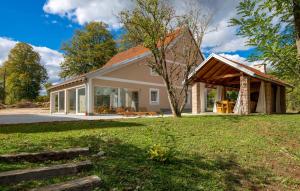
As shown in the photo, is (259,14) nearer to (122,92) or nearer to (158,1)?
(158,1)

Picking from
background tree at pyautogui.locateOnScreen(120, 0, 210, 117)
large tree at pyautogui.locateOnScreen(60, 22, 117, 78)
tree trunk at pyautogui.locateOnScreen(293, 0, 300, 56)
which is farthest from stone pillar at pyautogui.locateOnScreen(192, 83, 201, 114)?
large tree at pyautogui.locateOnScreen(60, 22, 117, 78)

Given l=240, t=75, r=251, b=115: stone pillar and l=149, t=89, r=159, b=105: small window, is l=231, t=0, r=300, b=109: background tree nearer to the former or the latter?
l=240, t=75, r=251, b=115: stone pillar

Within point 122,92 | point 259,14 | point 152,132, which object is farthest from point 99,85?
point 259,14

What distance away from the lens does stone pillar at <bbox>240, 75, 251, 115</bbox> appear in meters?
14.4

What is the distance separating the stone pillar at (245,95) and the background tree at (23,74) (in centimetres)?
4087

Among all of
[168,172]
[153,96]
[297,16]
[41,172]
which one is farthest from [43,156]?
[153,96]

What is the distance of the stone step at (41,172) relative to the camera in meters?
3.90

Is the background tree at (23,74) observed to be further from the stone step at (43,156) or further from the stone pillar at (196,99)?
the stone step at (43,156)

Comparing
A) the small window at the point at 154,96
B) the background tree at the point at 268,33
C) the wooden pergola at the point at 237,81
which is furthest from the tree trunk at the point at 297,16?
the small window at the point at 154,96

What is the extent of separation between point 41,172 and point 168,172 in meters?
2.24

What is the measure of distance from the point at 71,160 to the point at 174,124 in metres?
5.29

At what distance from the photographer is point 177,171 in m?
5.07

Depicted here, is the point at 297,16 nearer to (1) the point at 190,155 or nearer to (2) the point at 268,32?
(2) the point at 268,32

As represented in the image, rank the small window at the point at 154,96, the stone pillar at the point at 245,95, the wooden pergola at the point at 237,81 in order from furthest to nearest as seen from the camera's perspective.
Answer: the small window at the point at 154,96, the wooden pergola at the point at 237,81, the stone pillar at the point at 245,95
